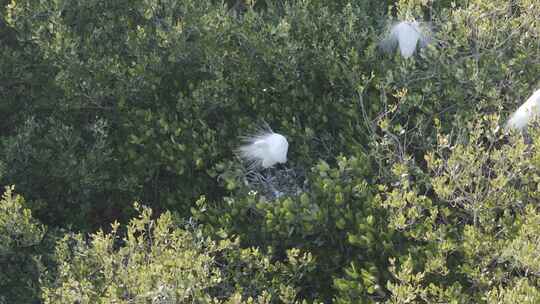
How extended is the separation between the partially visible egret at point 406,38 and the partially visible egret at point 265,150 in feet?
4.30

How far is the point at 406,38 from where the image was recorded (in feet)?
18.5

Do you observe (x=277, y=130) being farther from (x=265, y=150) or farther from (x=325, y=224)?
(x=325, y=224)

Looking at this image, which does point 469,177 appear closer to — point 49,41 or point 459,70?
point 459,70

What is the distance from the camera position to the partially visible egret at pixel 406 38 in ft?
18.4

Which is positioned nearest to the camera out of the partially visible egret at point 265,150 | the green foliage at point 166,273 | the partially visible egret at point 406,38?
the green foliage at point 166,273

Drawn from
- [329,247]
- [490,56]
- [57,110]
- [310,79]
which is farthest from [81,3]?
[490,56]

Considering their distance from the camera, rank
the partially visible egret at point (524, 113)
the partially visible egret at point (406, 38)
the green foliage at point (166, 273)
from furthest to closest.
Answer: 1. the partially visible egret at point (406, 38)
2. the partially visible egret at point (524, 113)
3. the green foliage at point (166, 273)

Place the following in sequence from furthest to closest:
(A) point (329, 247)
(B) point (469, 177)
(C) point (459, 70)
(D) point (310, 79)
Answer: (D) point (310, 79) < (C) point (459, 70) < (A) point (329, 247) < (B) point (469, 177)

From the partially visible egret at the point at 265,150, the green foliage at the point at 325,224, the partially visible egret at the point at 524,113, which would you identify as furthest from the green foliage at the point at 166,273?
the partially visible egret at the point at 524,113

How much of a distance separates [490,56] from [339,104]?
4.09ft

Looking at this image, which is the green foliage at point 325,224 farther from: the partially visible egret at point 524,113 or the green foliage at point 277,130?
the partially visible egret at point 524,113

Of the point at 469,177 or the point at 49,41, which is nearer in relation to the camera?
the point at 469,177

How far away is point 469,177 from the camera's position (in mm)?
4211

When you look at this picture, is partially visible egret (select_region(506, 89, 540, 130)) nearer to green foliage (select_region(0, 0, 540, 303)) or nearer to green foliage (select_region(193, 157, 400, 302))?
green foliage (select_region(0, 0, 540, 303))
